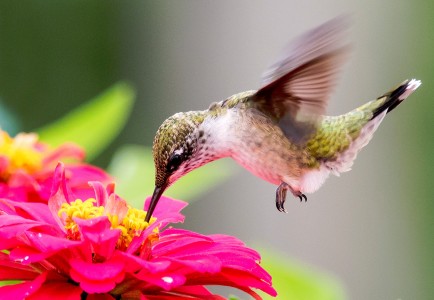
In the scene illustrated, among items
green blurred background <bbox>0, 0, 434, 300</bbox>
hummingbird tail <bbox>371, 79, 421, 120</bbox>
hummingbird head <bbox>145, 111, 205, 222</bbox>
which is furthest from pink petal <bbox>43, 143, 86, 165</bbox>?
green blurred background <bbox>0, 0, 434, 300</bbox>

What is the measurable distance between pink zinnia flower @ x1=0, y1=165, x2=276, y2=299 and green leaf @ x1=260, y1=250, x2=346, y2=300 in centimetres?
29

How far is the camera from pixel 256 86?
7.55 feet

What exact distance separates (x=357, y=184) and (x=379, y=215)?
0.52 feet

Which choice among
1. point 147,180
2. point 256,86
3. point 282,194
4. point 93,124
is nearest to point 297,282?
point 282,194

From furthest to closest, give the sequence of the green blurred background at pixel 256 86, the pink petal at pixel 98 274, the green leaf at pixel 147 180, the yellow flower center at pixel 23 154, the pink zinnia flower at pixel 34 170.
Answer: the green blurred background at pixel 256 86, the green leaf at pixel 147 180, the yellow flower center at pixel 23 154, the pink zinnia flower at pixel 34 170, the pink petal at pixel 98 274

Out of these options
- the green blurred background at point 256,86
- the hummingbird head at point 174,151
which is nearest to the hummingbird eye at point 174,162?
the hummingbird head at point 174,151

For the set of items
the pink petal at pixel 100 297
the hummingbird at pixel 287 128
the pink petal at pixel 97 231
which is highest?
the hummingbird at pixel 287 128

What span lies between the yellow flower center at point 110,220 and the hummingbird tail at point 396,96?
32cm

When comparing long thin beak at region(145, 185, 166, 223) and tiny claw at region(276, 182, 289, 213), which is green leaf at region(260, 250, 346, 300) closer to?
tiny claw at region(276, 182, 289, 213)

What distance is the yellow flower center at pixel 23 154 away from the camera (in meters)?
0.99

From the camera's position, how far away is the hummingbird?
0.75m

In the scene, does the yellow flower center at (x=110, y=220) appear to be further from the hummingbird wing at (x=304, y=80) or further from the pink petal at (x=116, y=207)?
the hummingbird wing at (x=304, y=80)

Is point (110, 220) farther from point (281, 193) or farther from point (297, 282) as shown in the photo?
point (297, 282)

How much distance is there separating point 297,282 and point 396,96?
0.24 meters
